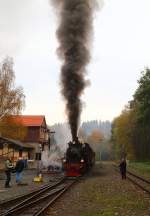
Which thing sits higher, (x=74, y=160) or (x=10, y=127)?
(x=10, y=127)

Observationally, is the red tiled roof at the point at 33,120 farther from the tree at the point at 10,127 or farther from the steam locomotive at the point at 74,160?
the steam locomotive at the point at 74,160

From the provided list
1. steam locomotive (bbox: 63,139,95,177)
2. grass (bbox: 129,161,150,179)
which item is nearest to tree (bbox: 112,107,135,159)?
grass (bbox: 129,161,150,179)

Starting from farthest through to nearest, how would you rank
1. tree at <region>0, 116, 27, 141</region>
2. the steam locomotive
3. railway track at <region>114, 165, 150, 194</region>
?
tree at <region>0, 116, 27, 141</region>
the steam locomotive
railway track at <region>114, 165, 150, 194</region>

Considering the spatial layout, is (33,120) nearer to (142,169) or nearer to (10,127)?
(10,127)

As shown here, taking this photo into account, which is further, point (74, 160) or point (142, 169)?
point (142, 169)

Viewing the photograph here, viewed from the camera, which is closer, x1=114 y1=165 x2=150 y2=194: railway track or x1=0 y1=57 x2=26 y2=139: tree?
x1=114 y1=165 x2=150 y2=194: railway track

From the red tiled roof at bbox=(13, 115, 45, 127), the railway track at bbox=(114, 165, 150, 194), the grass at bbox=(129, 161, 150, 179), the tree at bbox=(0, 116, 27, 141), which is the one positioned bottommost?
the railway track at bbox=(114, 165, 150, 194)

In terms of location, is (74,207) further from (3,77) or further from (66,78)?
(3,77)

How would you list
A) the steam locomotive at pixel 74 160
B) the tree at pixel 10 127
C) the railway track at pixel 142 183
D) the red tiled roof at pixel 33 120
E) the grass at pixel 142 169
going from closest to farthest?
1. the railway track at pixel 142 183
2. the steam locomotive at pixel 74 160
3. the grass at pixel 142 169
4. the tree at pixel 10 127
5. the red tiled roof at pixel 33 120

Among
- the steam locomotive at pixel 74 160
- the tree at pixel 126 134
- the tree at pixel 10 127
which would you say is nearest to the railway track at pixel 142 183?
the steam locomotive at pixel 74 160

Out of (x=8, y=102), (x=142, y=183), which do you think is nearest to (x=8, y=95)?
(x=8, y=102)

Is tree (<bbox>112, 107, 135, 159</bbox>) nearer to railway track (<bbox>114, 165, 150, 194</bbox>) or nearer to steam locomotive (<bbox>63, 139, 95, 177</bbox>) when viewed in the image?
steam locomotive (<bbox>63, 139, 95, 177</bbox>)

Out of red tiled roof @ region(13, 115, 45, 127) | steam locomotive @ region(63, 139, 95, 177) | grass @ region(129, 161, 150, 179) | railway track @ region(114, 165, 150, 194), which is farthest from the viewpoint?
red tiled roof @ region(13, 115, 45, 127)

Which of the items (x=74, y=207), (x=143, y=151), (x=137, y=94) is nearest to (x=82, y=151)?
(x=137, y=94)
